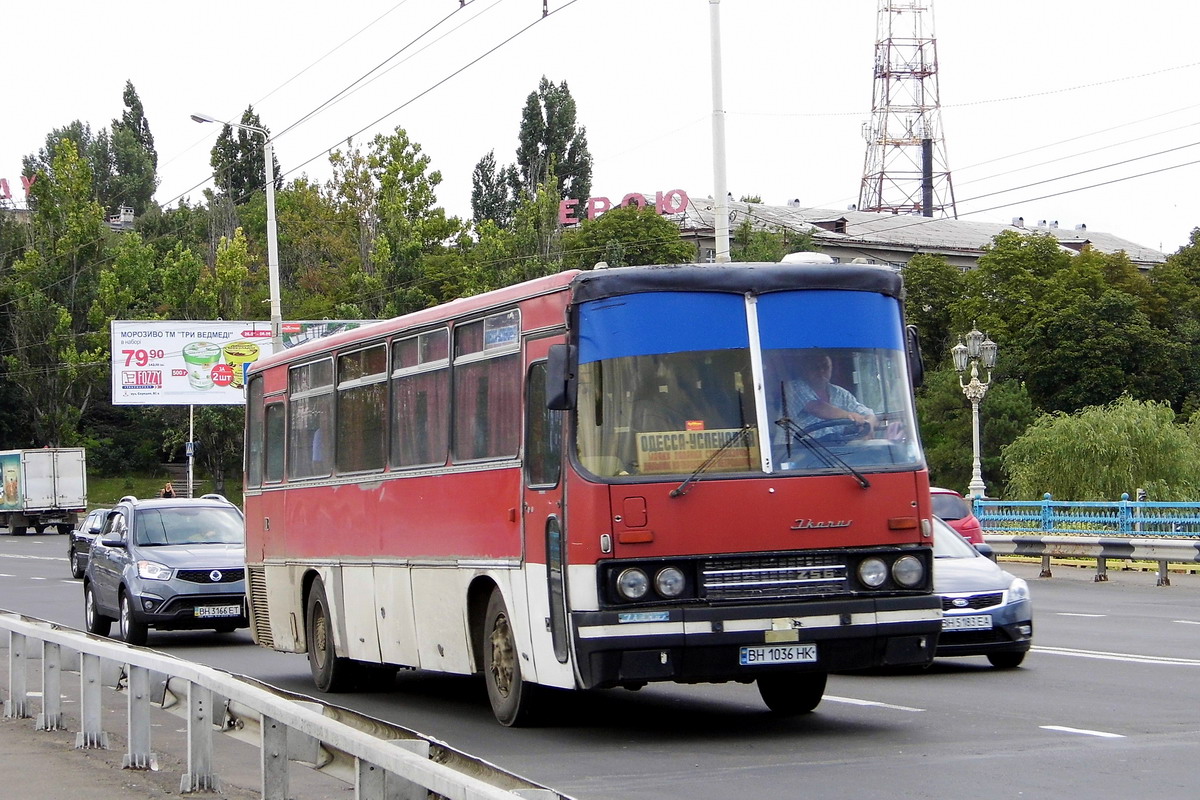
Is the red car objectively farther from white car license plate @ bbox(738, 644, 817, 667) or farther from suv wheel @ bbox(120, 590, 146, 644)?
white car license plate @ bbox(738, 644, 817, 667)

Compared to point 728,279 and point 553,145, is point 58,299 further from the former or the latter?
point 728,279

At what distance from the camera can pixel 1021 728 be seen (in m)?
10.9

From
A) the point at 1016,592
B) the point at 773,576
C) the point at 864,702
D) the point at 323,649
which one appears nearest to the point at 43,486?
the point at 323,649

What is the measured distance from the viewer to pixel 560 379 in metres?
10.1

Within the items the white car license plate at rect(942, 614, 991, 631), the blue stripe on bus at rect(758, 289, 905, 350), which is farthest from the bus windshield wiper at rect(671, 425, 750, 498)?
the white car license plate at rect(942, 614, 991, 631)

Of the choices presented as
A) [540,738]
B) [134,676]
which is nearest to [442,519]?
[540,738]

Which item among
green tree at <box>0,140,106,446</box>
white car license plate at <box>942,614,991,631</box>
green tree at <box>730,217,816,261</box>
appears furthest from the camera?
green tree at <box>730,217,816,261</box>

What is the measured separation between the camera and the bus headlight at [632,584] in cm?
999

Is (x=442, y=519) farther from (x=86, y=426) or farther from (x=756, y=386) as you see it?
(x=86, y=426)

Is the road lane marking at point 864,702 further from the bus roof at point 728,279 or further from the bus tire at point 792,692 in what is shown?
the bus roof at point 728,279

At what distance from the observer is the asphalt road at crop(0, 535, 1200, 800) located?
8.89 m

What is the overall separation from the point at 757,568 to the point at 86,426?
281 ft

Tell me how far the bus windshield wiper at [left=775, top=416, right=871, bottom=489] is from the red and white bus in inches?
0.5

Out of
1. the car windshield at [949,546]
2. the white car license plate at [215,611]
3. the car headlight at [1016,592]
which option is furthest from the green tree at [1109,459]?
the car headlight at [1016,592]
